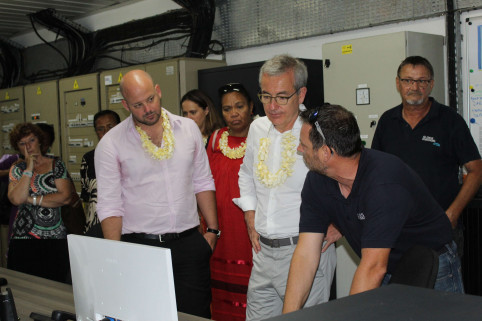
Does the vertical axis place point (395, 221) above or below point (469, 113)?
below

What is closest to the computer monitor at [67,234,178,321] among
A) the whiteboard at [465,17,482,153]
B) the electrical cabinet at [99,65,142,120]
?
the whiteboard at [465,17,482,153]

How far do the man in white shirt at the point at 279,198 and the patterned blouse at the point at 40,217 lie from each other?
169cm

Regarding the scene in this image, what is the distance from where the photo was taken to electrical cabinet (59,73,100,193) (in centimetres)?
578

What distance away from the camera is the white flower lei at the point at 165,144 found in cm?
275

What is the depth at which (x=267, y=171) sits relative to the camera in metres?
2.58

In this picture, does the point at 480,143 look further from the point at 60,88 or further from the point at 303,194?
the point at 60,88

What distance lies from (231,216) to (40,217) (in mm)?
1320

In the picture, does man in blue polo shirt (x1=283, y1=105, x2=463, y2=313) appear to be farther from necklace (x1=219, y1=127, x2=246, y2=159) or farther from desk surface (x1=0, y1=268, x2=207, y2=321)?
necklace (x1=219, y1=127, x2=246, y2=159)

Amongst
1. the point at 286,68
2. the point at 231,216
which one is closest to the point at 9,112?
the point at 231,216

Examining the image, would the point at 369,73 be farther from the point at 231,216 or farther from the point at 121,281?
the point at 121,281

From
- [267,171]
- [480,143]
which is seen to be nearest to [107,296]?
[267,171]

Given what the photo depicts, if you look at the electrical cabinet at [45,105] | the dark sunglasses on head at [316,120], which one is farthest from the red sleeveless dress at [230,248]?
the electrical cabinet at [45,105]

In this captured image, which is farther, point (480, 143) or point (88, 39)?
point (88, 39)

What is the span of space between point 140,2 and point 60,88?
1.35 metres
